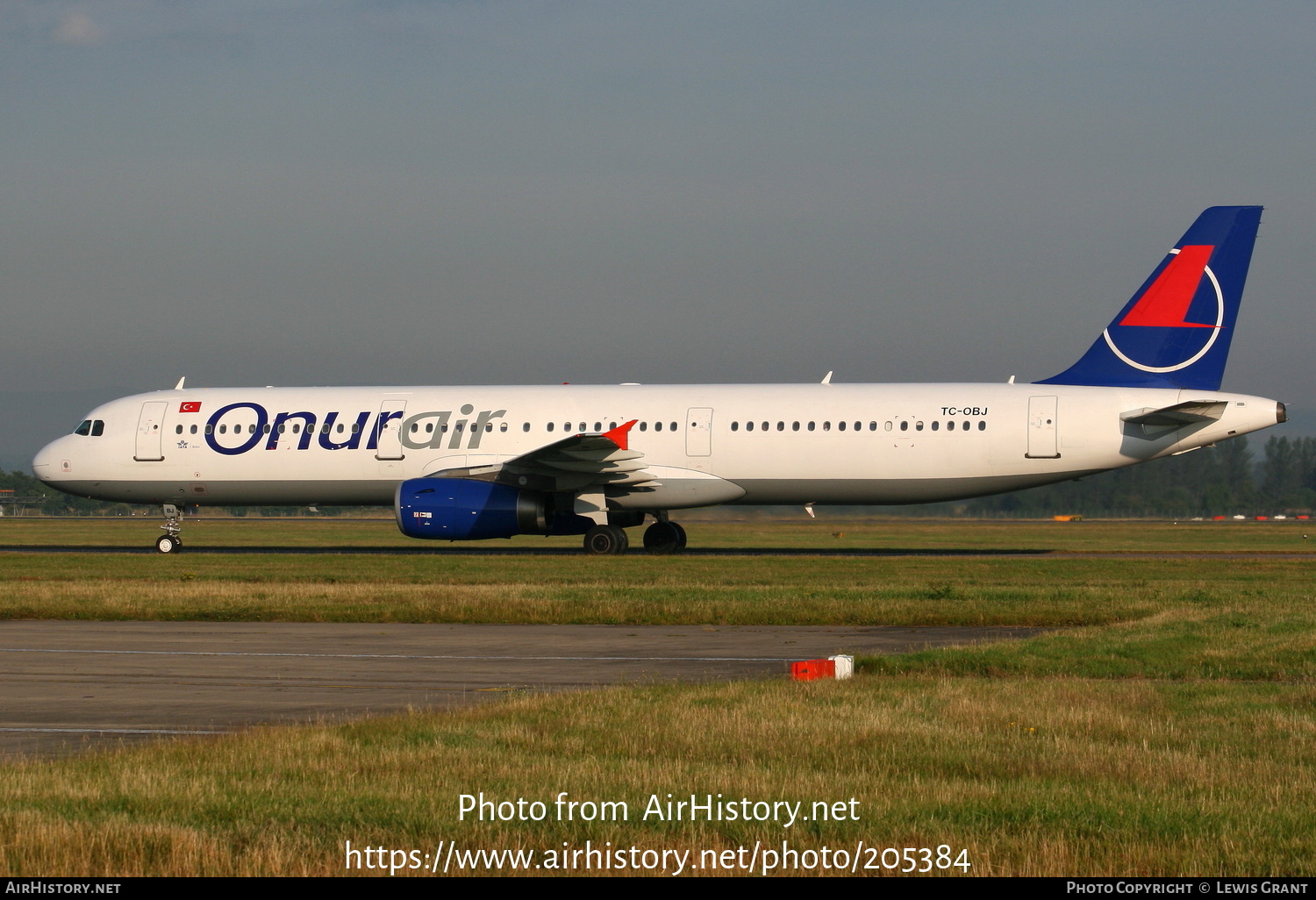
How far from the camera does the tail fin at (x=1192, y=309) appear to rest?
102 feet

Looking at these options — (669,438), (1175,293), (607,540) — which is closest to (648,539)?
(607,540)

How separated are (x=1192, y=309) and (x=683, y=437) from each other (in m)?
11.3

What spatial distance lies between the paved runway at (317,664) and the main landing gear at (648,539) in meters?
14.0

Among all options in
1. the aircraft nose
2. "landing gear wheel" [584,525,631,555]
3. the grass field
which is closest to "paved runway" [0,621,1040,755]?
the grass field

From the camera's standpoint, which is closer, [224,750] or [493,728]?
[224,750]

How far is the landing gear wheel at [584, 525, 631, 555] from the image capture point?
3231 centimetres

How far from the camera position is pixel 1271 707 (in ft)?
33.8

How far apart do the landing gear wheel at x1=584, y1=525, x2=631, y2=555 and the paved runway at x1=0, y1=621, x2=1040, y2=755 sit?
13946 mm

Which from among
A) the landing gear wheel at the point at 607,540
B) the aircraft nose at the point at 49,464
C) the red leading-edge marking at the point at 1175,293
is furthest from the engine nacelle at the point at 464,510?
the red leading-edge marking at the point at 1175,293

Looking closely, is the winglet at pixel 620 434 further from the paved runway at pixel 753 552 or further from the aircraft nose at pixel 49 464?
the aircraft nose at pixel 49 464

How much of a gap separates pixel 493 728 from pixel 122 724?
2774 millimetres

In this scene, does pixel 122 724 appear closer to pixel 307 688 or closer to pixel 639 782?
pixel 307 688

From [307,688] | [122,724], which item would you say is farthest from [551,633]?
[122,724]
